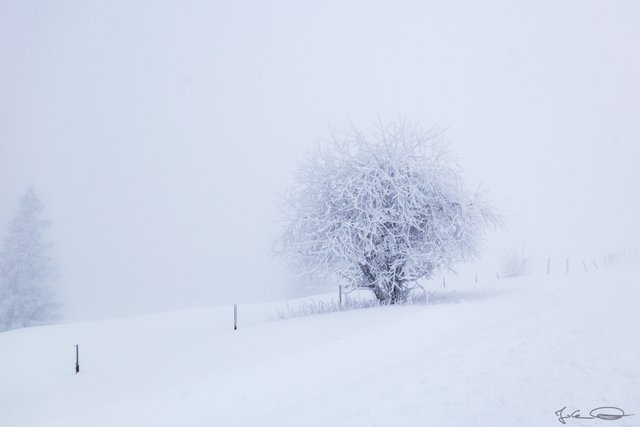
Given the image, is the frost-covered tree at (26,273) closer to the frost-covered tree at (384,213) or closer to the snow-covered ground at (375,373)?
the snow-covered ground at (375,373)

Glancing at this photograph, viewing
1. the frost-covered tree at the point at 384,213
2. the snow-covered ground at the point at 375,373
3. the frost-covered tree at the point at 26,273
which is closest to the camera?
the snow-covered ground at the point at 375,373

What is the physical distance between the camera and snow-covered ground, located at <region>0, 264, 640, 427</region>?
5039 millimetres

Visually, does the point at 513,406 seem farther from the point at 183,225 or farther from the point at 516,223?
the point at 183,225

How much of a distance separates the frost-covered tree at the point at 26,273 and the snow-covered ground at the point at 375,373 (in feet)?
65.0

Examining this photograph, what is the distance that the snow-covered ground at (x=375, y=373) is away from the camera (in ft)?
16.5

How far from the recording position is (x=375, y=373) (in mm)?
6672

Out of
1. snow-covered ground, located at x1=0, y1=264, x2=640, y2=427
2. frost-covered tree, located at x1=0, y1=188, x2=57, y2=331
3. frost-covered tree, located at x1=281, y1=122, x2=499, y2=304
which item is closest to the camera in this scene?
snow-covered ground, located at x1=0, y1=264, x2=640, y2=427

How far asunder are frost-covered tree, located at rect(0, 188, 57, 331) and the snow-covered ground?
1982 centimetres

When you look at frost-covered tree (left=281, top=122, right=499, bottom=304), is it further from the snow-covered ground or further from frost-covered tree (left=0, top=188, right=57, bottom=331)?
frost-covered tree (left=0, top=188, right=57, bottom=331)

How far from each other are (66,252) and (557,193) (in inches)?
7024

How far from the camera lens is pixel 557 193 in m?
176

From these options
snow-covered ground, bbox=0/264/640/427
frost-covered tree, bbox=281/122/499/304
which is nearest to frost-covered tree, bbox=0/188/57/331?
snow-covered ground, bbox=0/264/640/427

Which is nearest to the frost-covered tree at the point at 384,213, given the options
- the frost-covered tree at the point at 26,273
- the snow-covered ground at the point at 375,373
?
the snow-covered ground at the point at 375,373

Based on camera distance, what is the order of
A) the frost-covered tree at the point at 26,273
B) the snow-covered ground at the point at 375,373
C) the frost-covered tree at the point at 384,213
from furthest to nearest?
the frost-covered tree at the point at 26,273
the frost-covered tree at the point at 384,213
the snow-covered ground at the point at 375,373
